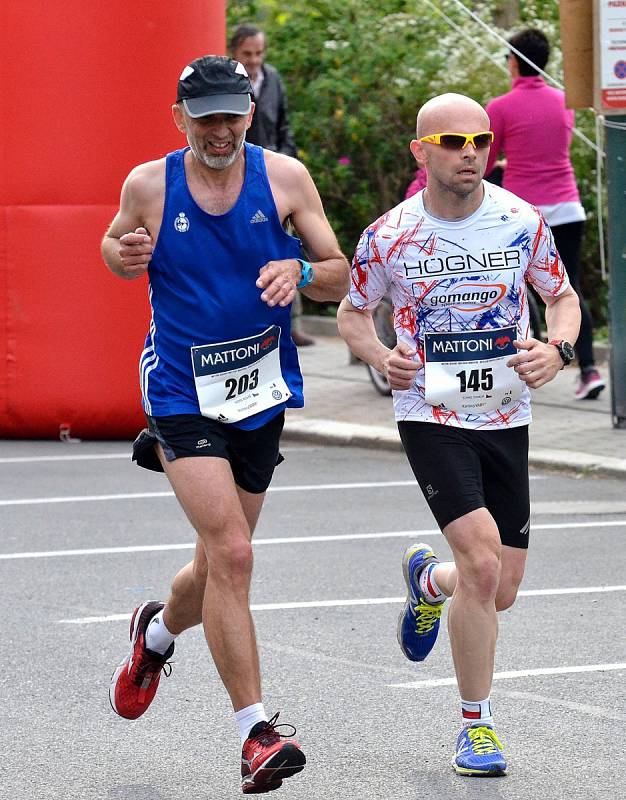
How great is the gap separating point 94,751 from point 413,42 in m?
13.0

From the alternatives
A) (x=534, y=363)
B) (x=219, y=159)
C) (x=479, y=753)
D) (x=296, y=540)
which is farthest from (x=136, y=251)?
(x=296, y=540)

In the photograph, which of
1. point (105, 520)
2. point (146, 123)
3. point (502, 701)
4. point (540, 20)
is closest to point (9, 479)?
point (105, 520)

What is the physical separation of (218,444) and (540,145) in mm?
7236

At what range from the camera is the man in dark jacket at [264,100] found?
13.3 meters

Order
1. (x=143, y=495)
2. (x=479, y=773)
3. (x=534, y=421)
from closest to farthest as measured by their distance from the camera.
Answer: (x=479, y=773) → (x=143, y=495) → (x=534, y=421)

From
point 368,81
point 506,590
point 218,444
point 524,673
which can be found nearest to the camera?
point 218,444

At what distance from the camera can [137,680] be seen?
18.1ft

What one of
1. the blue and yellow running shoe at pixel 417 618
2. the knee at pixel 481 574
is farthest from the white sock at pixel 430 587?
the knee at pixel 481 574

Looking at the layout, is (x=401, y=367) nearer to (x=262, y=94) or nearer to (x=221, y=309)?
(x=221, y=309)

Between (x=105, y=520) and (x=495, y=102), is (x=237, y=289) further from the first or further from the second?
(x=495, y=102)

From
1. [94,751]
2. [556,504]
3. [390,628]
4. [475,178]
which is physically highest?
[475,178]

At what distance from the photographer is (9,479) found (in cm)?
1048

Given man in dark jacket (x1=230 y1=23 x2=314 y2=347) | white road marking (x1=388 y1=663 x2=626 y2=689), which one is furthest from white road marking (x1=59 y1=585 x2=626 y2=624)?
man in dark jacket (x1=230 y1=23 x2=314 y2=347)

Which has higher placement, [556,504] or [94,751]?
[94,751]
